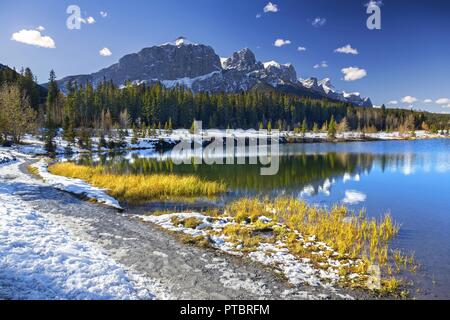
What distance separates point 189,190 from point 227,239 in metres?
13.1

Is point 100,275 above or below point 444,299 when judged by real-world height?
above

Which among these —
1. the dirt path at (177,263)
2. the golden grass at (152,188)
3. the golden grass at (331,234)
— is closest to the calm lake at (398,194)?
the golden grass at (331,234)

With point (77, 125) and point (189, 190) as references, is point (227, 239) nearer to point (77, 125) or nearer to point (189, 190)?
point (189, 190)

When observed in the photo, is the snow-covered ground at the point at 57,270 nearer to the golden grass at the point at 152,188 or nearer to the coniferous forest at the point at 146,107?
the golden grass at the point at 152,188

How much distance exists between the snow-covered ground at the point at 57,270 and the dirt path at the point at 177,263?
62 cm

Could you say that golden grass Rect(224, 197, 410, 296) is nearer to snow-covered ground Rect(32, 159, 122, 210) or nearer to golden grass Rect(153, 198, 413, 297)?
golden grass Rect(153, 198, 413, 297)

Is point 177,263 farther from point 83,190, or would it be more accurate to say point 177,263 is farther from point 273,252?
point 83,190

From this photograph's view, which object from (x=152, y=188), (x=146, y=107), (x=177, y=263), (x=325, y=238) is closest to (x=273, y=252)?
(x=325, y=238)

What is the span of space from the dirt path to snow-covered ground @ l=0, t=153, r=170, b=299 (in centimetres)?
62

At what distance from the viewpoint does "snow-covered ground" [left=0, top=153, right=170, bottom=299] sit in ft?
27.0

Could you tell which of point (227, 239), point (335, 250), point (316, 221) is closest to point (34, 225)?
point (227, 239)

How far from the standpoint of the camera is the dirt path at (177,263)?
9375mm

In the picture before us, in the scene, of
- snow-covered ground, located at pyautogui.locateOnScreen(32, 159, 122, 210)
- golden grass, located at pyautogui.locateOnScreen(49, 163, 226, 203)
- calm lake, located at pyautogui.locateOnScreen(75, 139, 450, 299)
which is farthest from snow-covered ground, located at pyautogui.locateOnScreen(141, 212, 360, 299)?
golden grass, located at pyautogui.locateOnScreen(49, 163, 226, 203)

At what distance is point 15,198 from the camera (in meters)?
18.2
